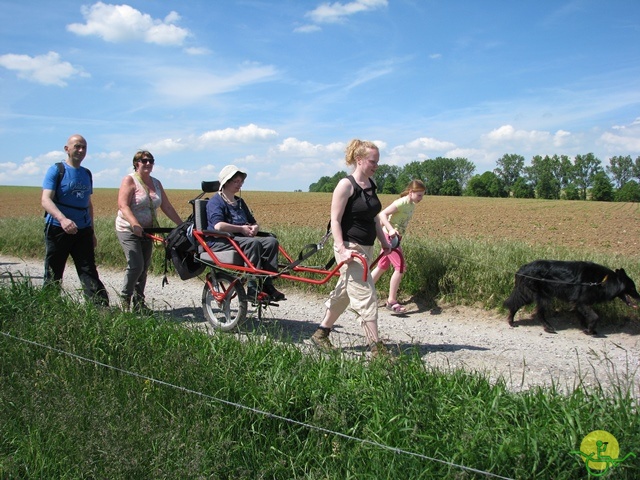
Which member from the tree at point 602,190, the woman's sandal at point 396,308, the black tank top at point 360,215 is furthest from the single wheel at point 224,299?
the tree at point 602,190

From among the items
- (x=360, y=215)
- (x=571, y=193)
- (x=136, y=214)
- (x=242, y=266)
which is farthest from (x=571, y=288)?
(x=571, y=193)

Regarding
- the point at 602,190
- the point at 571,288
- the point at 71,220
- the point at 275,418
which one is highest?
the point at 602,190

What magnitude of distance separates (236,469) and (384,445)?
0.92 meters

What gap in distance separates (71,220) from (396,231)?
4.15m

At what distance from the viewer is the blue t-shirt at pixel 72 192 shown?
6055 millimetres

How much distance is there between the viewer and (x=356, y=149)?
5.21 metres

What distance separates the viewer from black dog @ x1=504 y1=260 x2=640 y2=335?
6.26m

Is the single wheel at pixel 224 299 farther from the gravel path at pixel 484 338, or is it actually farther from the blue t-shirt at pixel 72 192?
the blue t-shirt at pixel 72 192

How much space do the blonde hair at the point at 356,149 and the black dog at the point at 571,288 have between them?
109 inches

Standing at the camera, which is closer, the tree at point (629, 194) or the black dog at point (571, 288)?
the black dog at point (571, 288)

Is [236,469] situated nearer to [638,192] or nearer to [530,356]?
[530,356]

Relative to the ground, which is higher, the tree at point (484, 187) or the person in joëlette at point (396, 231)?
the tree at point (484, 187)

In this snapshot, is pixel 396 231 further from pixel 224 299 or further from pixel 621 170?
pixel 621 170

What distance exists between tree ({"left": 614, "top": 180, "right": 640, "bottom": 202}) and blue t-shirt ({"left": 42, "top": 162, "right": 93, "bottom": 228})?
6649cm
